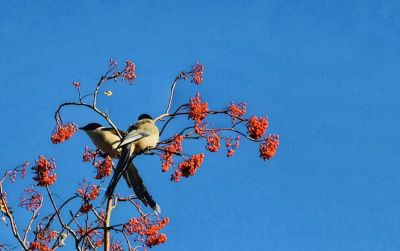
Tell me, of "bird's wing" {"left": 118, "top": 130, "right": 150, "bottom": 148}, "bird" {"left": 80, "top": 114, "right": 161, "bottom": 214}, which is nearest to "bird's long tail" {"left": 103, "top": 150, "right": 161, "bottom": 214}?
"bird" {"left": 80, "top": 114, "right": 161, "bottom": 214}

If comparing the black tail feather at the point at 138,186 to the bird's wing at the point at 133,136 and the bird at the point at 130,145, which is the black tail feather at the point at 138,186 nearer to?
the bird at the point at 130,145

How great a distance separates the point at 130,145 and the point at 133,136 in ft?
0.33

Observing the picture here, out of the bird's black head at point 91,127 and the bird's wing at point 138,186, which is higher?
the bird's black head at point 91,127

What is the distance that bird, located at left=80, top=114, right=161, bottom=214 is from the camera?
22.0 feet

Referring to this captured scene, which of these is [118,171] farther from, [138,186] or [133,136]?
[133,136]

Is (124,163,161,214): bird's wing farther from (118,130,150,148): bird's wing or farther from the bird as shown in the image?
(118,130,150,148): bird's wing

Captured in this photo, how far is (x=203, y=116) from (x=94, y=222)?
175 cm

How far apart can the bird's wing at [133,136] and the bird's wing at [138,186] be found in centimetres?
30

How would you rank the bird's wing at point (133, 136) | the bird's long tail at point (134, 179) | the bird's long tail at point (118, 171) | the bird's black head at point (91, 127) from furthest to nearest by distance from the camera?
the bird's black head at point (91, 127), the bird's wing at point (133, 136), the bird's long tail at point (134, 179), the bird's long tail at point (118, 171)

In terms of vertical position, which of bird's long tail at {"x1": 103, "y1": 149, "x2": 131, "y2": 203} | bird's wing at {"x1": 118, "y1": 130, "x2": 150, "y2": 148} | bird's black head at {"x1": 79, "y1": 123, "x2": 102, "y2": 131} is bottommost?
bird's long tail at {"x1": 103, "y1": 149, "x2": 131, "y2": 203}

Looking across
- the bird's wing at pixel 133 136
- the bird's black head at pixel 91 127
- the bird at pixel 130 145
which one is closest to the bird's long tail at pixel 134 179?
the bird at pixel 130 145

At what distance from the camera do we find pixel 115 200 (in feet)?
21.4

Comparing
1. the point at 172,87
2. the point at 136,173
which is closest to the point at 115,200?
the point at 136,173

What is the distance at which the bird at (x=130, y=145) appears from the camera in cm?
671
